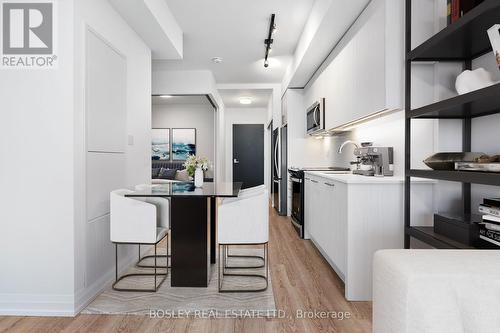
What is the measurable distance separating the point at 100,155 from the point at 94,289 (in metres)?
1.07

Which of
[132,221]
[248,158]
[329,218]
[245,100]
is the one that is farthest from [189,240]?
[248,158]

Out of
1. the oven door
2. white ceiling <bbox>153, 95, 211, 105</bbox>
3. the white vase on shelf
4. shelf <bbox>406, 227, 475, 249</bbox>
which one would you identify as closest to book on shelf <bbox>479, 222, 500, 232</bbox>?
shelf <bbox>406, 227, 475, 249</bbox>

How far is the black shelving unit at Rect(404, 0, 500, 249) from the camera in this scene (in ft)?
4.50

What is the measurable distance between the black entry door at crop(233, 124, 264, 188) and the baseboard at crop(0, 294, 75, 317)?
7.04 metres

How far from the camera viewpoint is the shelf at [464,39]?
54.0 inches

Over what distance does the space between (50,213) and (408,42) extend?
2.68 m

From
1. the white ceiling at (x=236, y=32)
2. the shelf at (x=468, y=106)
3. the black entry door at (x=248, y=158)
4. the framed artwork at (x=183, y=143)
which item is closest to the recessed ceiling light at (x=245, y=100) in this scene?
the black entry door at (x=248, y=158)

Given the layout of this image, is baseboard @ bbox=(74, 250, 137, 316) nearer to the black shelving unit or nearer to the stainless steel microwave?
the black shelving unit

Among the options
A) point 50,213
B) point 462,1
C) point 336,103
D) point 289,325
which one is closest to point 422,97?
point 462,1

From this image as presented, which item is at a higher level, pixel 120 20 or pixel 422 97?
pixel 120 20

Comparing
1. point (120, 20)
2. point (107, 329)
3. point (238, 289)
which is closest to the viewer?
point (107, 329)

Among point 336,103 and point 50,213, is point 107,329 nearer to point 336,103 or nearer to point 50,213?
point 50,213

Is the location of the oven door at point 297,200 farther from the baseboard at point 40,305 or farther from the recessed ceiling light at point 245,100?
the recessed ceiling light at point 245,100

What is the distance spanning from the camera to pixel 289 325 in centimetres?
202
